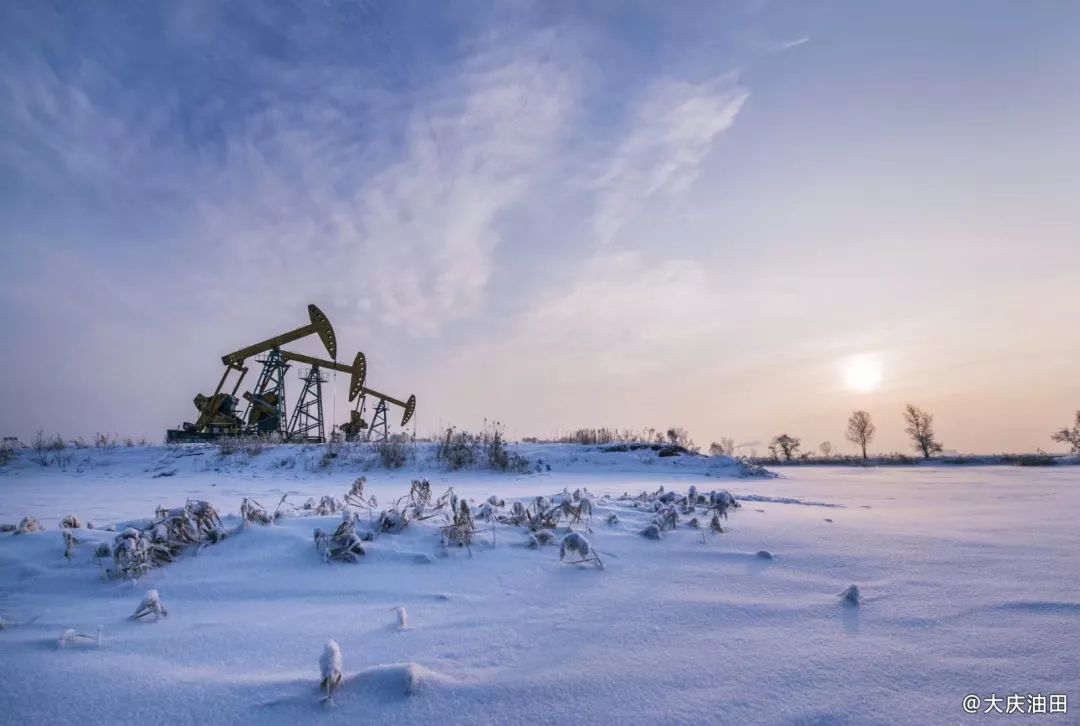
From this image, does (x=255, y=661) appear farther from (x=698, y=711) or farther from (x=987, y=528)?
(x=987, y=528)

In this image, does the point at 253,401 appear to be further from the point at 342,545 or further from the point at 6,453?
the point at 342,545

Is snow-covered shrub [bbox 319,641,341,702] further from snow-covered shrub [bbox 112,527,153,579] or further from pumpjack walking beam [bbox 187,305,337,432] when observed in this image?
pumpjack walking beam [bbox 187,305,337,432]

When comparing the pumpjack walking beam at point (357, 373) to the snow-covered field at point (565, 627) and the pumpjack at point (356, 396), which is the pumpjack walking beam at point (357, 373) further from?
the snow-covered field at point (565, 627)

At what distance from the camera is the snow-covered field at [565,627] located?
111cm

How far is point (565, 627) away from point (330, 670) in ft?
2.35

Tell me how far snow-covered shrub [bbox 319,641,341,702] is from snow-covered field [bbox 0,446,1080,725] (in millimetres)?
31

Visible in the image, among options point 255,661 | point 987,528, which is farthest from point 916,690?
point 987,528

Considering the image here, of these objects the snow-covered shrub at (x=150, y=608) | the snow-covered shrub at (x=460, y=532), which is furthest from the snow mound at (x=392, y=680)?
the snow-covered shrub at (x=460, y=532)

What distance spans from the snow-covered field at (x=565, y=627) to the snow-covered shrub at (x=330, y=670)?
0.03 meters

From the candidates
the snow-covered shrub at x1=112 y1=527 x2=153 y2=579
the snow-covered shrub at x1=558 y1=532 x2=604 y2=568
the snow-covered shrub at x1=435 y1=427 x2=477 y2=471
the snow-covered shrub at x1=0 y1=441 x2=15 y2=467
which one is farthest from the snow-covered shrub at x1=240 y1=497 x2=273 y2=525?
the snow-covered shrub at x1=0 y1=441 x2=15 y2=467

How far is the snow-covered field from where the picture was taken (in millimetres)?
1112

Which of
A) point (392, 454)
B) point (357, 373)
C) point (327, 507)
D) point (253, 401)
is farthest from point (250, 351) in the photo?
point (327, 507)

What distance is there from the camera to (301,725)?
3.41 feet

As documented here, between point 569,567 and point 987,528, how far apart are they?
105 inches
